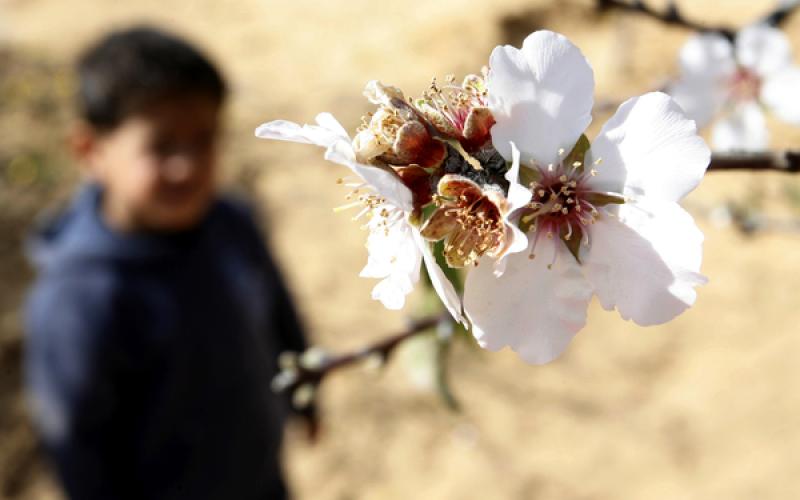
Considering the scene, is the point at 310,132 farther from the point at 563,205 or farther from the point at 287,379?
the point at 287,379

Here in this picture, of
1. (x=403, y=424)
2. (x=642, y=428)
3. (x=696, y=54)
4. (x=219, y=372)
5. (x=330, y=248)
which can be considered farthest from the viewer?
(x=330, y=248)

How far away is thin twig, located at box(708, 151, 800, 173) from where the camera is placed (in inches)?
22.4

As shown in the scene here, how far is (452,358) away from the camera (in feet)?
10.3

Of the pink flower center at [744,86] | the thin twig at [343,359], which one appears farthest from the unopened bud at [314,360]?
the pink flower center at [744,86]

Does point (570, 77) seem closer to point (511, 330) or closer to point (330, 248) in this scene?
point (511, 330)

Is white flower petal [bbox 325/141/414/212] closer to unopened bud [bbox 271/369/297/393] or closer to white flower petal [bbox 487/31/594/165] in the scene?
white flower petal [bbox 487/31/594/165]

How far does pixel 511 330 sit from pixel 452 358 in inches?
105

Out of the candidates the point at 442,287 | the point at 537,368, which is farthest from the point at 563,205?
the point at 537,368

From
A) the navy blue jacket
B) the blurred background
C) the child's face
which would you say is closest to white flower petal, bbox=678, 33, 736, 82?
the blurred background

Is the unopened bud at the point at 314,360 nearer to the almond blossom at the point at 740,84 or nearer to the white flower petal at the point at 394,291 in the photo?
the white flower petal at the point at 394,291

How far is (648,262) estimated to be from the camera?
51 centimetres

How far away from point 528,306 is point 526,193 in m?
0.10

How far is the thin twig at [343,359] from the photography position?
0.97 metres

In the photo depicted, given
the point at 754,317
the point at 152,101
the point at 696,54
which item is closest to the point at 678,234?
the point at 696,54
